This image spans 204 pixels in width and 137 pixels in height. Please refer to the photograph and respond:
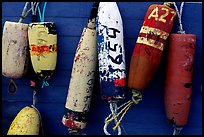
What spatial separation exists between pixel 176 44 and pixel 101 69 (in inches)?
11.2

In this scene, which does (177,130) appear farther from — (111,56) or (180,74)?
(111,56)

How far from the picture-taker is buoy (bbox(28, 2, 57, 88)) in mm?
1352

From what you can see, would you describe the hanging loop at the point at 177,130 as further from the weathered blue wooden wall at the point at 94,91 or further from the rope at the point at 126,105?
the rope at the point at 126,105

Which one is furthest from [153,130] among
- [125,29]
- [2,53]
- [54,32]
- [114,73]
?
[2,53]

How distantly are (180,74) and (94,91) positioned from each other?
348mm

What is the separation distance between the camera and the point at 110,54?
49.4 inches

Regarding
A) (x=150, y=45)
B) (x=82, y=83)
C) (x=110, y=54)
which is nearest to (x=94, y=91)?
(x=82, y=83)

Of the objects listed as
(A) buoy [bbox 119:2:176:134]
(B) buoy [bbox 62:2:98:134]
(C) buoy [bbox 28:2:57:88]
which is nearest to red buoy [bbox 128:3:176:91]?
(A) buoy [bbox 119:2:176:134]

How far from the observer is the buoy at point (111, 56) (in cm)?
125

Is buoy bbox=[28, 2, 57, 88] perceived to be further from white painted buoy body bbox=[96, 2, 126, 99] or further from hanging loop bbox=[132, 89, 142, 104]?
hanging loop bbox=[132, 89, 142, 104]

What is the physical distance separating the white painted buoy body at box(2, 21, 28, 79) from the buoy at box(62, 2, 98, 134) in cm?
22

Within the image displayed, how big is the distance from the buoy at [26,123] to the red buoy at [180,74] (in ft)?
1.72

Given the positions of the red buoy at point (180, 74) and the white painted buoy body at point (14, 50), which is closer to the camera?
the red buoy at point (180, 74)

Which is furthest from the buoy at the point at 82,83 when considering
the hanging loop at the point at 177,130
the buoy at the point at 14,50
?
the hanging loop at the point at 177,130
